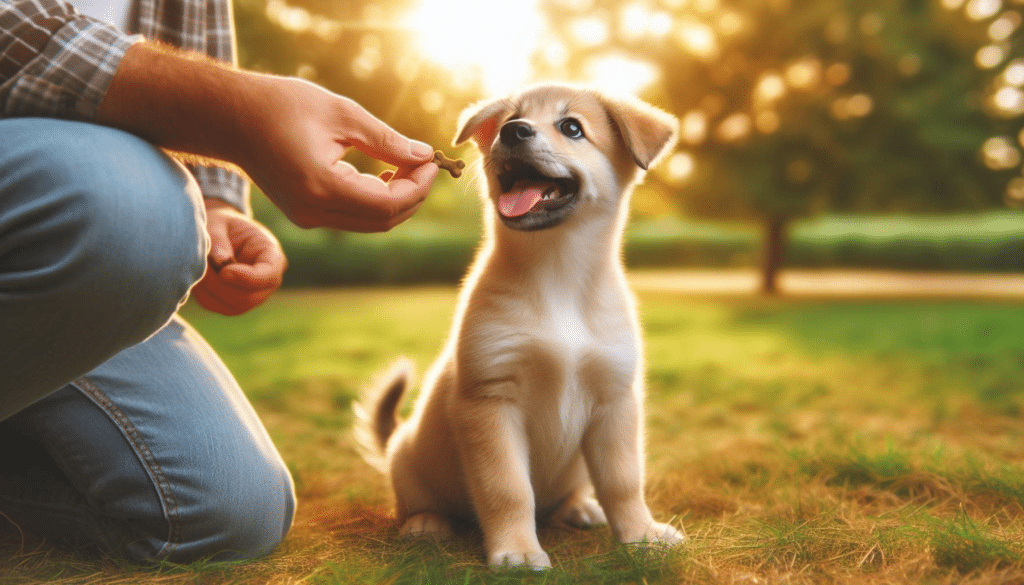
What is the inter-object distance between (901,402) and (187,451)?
3626 mm

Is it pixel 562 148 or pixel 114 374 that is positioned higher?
pixel 562 148

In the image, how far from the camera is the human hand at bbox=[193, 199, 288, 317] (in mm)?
1930

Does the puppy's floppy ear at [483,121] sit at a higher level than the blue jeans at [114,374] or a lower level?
higher

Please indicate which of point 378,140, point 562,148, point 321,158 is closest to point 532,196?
point 562,148

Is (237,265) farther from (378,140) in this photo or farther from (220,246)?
(378,140)

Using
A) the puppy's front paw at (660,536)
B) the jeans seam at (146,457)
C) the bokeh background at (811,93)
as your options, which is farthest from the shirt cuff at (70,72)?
the bokeh background at (811,93)

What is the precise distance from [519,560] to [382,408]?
1.01 m

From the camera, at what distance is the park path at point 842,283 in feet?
38.9

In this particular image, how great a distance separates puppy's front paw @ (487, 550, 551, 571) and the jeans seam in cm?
78

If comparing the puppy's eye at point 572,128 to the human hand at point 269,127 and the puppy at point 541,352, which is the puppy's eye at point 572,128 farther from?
the human hand at point 269,127

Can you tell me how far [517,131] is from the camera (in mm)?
1949

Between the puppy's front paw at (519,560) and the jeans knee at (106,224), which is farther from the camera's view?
the puppy's front paw at (519,560)

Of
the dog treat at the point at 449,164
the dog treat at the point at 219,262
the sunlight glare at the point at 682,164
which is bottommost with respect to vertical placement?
the sunlight glare at the point at 682,164

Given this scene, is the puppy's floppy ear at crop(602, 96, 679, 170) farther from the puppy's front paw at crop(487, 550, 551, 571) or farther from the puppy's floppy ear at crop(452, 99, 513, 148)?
the puppy's front paw at crop(487, 550, 551, 571)
